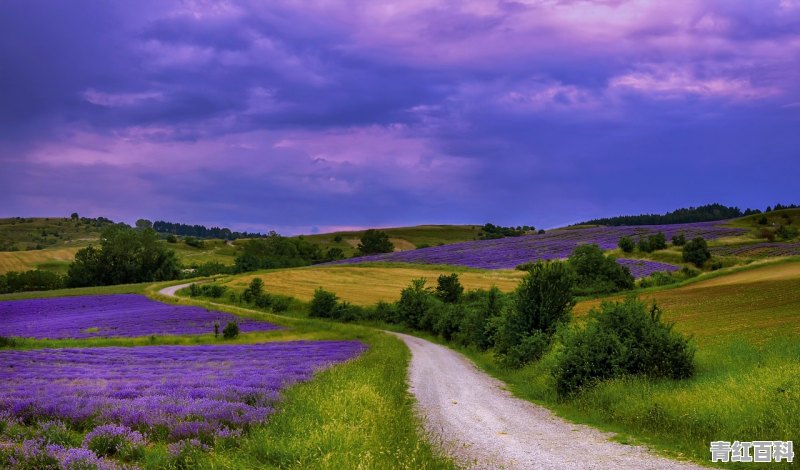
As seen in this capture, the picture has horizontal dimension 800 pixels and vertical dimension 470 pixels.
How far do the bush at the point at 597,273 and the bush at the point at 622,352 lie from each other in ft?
151

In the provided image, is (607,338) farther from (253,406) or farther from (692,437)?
(253,406)

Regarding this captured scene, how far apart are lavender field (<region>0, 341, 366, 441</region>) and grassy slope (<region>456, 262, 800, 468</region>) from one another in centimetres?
875

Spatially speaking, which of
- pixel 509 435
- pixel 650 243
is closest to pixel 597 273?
pixel 650 243

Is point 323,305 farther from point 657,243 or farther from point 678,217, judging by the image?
point 678,217

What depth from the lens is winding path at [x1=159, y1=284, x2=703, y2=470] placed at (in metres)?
10.8

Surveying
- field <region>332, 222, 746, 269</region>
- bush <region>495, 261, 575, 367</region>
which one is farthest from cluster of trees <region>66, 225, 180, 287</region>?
bush <region>495, 261, 575, 367</region>

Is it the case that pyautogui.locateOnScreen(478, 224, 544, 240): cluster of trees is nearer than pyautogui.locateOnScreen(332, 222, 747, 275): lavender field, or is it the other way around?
pyautogui.locateOnScreen(332, 222, 747, 275): lavender field

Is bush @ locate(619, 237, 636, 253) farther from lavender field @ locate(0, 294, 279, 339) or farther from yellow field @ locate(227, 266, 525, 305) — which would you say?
lavender field @ locate(0, 294, 279, 339)

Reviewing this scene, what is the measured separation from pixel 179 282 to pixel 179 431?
4126 inches

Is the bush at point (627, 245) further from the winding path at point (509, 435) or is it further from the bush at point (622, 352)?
the winding path at point (509, 435)

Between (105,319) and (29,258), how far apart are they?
4298 inches

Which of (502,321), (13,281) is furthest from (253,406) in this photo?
(13,281)

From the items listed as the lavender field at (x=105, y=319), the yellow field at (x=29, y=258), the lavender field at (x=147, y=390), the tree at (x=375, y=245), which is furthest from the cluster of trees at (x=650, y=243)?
the yellow field at (x=29, y=258)

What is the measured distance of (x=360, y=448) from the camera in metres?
9.51
